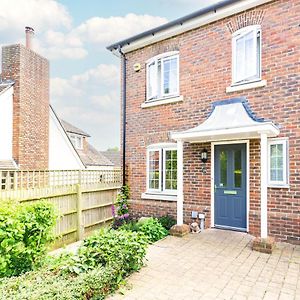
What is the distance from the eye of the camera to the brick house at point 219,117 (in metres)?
7.54

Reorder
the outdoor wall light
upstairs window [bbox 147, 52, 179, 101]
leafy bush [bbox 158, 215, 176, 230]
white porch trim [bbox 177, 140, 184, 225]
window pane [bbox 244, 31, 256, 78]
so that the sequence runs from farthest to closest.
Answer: upstairs window [bbox 147, 52, 179, 101], leafy bush [bbox 158, 215, 176, 230], the outdoor wall light, white porch trim [bbox 177, 140, 184, 225], window pane [bbox 244, 31, 256, 78]

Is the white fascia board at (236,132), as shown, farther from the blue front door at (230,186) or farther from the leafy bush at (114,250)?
the leafy bush at (114,250)

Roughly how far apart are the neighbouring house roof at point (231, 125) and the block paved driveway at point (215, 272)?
295 cm

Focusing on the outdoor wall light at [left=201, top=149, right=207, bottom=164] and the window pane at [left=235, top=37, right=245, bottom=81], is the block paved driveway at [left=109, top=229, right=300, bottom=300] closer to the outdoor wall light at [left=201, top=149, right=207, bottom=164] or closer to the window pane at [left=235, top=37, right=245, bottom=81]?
the outdoor wall light at [left=201, top=149, right=207, bottom=164]

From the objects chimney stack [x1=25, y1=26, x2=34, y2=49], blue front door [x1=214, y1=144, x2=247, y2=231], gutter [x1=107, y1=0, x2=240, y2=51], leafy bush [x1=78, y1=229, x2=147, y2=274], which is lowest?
leafy bush [x1=78, y1=229, x2=147, y2=274]

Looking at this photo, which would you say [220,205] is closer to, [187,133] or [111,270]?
[187,133]

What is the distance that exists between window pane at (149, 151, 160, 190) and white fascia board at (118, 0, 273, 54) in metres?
4.29

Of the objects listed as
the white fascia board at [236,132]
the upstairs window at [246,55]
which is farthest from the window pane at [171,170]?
the upstairs window at [246,55]

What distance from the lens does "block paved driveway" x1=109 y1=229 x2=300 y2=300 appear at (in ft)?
15.0

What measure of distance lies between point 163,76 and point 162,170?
3568 millimetres

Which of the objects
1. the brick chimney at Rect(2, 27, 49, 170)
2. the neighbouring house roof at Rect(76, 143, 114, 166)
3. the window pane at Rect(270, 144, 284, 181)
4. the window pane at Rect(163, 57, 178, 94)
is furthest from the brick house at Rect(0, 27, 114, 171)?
the window pane at Rect(270, 144, 284, 181)

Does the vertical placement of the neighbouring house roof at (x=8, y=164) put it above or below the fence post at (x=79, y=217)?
above

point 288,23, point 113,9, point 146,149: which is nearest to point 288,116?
point 288,23

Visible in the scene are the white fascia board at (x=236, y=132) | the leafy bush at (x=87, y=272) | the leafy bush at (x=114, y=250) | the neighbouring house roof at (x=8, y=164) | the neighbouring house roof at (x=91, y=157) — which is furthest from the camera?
the neighbouring house roof at (x=91, y=157)
